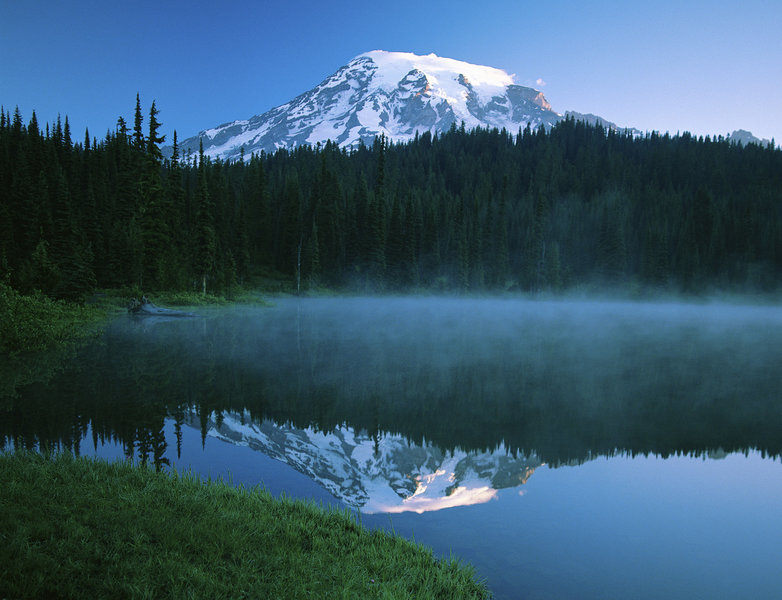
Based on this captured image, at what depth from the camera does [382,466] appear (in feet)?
39.3

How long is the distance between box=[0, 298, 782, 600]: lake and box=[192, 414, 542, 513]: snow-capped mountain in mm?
63

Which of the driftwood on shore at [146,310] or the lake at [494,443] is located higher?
the driftwood on shore at [146,310]

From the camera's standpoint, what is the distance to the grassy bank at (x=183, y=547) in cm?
541

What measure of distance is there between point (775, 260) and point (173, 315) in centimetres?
13006

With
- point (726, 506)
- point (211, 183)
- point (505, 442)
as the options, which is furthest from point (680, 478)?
point (211, 183)

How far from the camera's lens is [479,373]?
927 inches

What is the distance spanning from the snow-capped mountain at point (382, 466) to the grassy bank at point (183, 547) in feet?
7.68

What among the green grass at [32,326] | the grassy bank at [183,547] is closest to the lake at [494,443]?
the grassy bank at [183,547]

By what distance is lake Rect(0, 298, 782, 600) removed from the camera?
27.8 feet

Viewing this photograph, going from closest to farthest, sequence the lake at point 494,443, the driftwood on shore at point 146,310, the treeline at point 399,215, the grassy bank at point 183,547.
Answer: the grassy bank at point 183,547 → the lake at point 494,443 → the driftwood on shore at point 146,310 → the treeline at point 399,215

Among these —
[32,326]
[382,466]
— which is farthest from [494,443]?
[32,326]

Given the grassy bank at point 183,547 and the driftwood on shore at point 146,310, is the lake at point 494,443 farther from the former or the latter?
the driftwood on shore at point 146,310

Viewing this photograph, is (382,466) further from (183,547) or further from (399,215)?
(399,215)

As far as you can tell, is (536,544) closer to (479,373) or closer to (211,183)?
(479,373)
